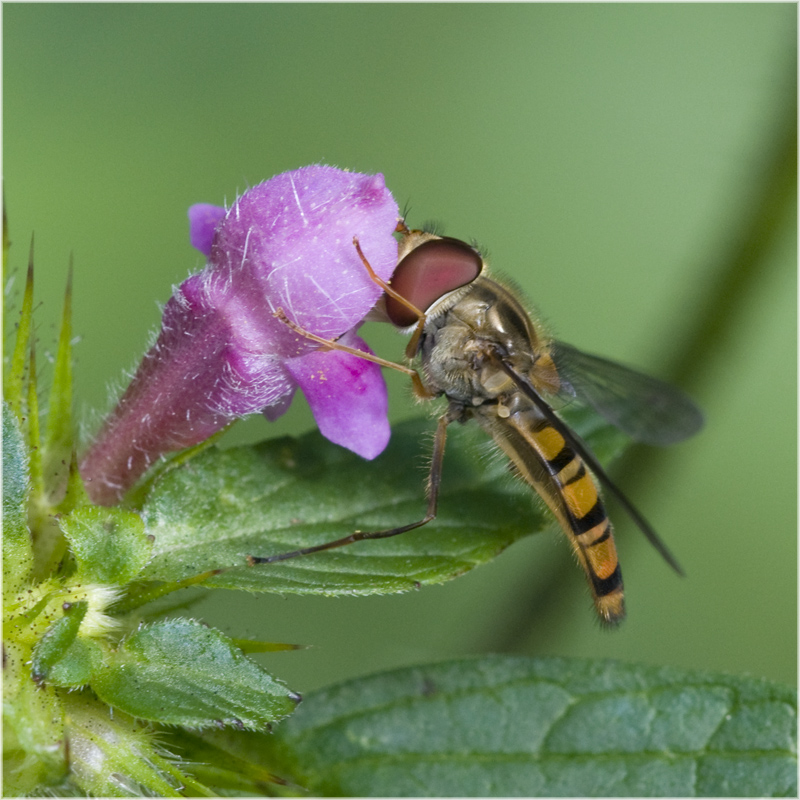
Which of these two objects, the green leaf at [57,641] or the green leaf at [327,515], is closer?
the green leaf at [57,641]

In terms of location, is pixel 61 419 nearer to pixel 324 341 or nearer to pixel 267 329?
pixel 267 329

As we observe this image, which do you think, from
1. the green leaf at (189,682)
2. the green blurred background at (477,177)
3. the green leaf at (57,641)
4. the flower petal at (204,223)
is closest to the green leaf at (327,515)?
the green leaf at (189,682)

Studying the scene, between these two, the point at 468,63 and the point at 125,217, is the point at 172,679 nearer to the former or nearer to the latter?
the point at 125,217

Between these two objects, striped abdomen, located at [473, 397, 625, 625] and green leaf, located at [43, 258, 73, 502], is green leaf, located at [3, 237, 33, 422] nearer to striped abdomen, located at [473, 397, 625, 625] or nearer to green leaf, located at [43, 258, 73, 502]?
green leaf, located at [43, 258, 73, 502]

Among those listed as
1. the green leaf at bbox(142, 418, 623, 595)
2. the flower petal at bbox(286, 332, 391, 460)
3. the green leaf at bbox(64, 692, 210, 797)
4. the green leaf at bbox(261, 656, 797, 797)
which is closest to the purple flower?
the flower petal at bbox(286, 332, 391, 460)

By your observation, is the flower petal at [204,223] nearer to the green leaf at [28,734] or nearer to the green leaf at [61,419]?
the green leaf at [61,419]

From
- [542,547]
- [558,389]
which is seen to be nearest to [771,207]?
[558,389]
